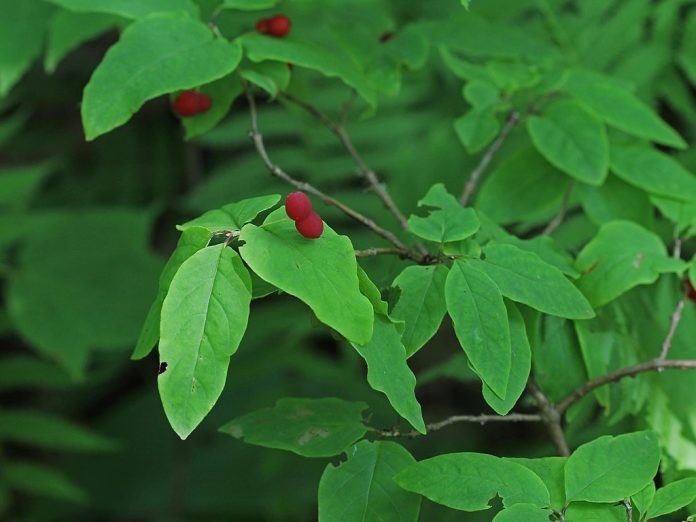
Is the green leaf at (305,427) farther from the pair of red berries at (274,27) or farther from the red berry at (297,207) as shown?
the pair of red berries at (274,27)

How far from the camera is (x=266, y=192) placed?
8.61 ft

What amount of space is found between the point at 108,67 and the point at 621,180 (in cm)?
79

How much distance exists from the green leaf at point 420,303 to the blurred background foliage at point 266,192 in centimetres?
11

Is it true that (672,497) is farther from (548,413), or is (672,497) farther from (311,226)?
(311,226)

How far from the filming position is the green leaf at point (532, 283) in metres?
0.94

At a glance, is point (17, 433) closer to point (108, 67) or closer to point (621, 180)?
point (108, 67)

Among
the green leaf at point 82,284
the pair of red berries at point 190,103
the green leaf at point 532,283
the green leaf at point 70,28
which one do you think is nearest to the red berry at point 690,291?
the green leaf at point 532,283

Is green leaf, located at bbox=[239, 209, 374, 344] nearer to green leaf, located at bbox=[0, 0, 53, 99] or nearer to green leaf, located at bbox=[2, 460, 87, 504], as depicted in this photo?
green leaf, located at bbox=[0, 0, 53, 99]

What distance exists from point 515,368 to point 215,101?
66 cm

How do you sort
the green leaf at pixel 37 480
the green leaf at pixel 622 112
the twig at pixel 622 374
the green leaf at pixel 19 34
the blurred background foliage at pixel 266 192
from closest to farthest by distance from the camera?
the twig at pixel 622 374, the green leaf at pixel 622 112, the blurred background foliage at pixel 266 192, the green leaf at pixel 19 34, the green leaf at pixel 37 480

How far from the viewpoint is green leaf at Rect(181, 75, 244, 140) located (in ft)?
4.29

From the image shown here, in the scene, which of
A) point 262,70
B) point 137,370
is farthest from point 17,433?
point 262,70

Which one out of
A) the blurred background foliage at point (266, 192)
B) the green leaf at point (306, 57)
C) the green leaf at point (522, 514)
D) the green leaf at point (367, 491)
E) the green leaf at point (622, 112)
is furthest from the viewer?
the blurred background foliage at point (266, 192)

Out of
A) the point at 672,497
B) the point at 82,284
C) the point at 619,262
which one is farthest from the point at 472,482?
the point at 82,284
